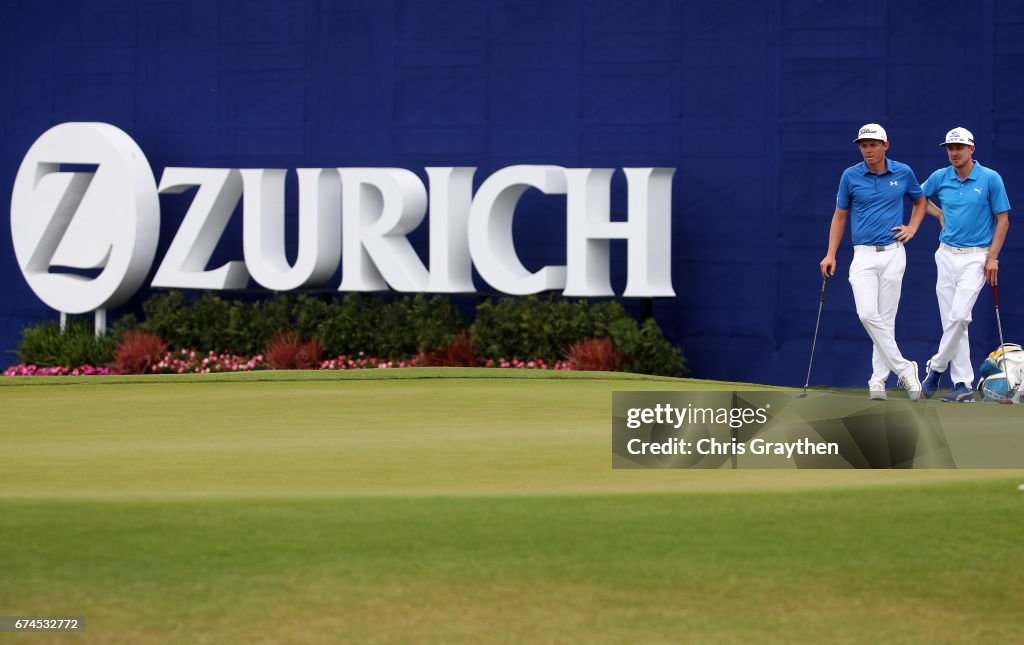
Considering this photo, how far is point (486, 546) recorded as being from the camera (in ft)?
19.7

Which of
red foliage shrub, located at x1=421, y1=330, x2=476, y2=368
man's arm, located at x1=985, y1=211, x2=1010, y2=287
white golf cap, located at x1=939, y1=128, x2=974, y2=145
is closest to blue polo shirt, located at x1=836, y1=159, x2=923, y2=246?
white golf cap, located at x1=939, y1=128, x2=974, y2=145

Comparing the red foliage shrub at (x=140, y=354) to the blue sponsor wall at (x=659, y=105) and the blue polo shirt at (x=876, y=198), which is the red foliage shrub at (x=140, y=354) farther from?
the blue polo shirt at (x=876, y=198)

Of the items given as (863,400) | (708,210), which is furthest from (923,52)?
(863,400)

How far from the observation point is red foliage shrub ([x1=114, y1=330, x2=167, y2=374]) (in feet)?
60.8

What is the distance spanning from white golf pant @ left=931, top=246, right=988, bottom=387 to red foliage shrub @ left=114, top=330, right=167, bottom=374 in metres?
9.63

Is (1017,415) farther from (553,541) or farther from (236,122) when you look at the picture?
(236,122)

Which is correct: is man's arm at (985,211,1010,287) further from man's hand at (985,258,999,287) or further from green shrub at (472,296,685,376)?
green shrub at (472,296,685,376)

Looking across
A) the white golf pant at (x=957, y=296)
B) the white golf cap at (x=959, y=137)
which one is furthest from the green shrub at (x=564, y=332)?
the white golf cap at (x=959, y=137)

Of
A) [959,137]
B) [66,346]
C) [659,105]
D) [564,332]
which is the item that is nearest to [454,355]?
[564,332]

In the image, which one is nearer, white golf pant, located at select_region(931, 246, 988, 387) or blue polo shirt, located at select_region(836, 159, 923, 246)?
blue polo shirt, located at select_region(836, 159, 923, 246)

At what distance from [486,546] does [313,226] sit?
41.7ft

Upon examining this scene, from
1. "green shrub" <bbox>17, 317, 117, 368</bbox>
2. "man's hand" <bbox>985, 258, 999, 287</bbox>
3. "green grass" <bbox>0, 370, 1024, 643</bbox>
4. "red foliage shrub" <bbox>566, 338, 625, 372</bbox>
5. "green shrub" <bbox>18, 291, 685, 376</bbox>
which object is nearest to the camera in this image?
"green grass" <bbox>0, 370, 1024, 643</bbox>

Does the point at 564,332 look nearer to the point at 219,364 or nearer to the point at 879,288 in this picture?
the point at 219,364

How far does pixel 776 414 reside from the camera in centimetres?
823
